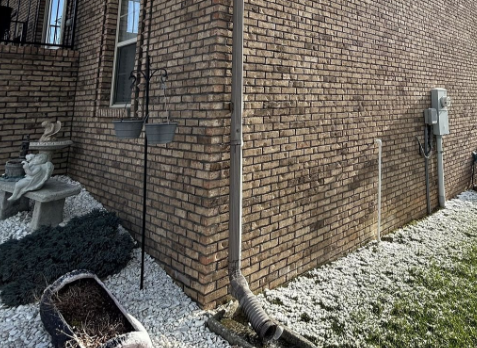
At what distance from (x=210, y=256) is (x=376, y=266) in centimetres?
244

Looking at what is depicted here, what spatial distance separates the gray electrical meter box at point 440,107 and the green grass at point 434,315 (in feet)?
10.6

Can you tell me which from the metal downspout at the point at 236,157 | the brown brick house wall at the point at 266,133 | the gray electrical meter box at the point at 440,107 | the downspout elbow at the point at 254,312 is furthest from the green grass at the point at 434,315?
the gray electrical meter box at the point at 440,107

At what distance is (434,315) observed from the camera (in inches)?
129

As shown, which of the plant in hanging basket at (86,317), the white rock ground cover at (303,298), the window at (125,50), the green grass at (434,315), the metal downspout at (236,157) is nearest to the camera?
the plant in hanging basket at (86,317)

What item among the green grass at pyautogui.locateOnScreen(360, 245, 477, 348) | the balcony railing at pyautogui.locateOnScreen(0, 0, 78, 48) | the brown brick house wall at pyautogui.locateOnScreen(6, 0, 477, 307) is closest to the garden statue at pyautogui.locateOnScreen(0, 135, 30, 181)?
the brown brick house wall at pyautogui.locateOnScreen(6, 0, 477, 307)

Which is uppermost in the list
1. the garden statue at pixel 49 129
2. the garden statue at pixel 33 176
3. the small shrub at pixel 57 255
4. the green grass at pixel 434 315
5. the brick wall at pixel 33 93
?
the brick wall at pixel 33 93

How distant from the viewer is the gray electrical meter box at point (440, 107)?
21.2ft

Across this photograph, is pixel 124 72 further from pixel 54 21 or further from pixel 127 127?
pixel 54 21

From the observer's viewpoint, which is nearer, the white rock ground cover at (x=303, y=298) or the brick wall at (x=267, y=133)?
the white rock ground cover at (x=303, y=298)

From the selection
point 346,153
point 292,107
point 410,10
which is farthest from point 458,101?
point 292,107

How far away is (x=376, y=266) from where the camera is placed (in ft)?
14.1

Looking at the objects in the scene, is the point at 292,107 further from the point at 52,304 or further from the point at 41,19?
the point at 41,19

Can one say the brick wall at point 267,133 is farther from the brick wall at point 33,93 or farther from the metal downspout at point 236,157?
the brick wall at point 33,93

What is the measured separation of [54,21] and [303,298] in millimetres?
7176
